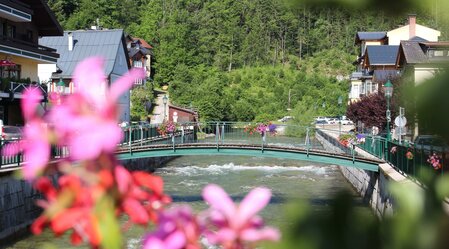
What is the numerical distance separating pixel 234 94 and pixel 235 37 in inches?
1293

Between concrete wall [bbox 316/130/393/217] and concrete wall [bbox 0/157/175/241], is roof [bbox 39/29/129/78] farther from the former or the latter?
concrete wall [bbox 0/157/175/241]

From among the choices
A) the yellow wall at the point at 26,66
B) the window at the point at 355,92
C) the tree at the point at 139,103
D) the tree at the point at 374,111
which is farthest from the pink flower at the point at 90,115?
the window at the point at 355,92

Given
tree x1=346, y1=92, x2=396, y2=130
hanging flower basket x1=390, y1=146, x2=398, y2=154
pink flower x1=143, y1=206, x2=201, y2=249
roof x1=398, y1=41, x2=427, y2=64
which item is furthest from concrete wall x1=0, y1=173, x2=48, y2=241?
tree x1=346, y1=92, x2=396, y2=130

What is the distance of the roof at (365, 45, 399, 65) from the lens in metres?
50.2

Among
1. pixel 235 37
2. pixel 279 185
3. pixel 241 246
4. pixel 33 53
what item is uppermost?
pixel 235 37

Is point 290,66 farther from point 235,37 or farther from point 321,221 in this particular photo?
point 321,221

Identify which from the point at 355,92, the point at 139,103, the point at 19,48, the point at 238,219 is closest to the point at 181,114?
the point at 139,103

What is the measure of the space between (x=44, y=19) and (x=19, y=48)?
420cm

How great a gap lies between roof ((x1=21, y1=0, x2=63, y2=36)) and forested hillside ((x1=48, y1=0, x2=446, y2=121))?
3193 centimetres

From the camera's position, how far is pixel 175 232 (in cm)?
77

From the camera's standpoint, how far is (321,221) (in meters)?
0.69

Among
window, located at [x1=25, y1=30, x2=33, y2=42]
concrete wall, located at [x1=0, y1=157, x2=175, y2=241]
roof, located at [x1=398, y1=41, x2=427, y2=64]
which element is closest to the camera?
concrete wall, located at [x1=0, y1=157, x2=175, y2=241]

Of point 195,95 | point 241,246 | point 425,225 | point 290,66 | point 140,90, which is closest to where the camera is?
point 425,225

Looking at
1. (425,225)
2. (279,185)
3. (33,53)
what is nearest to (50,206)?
(425,225)
